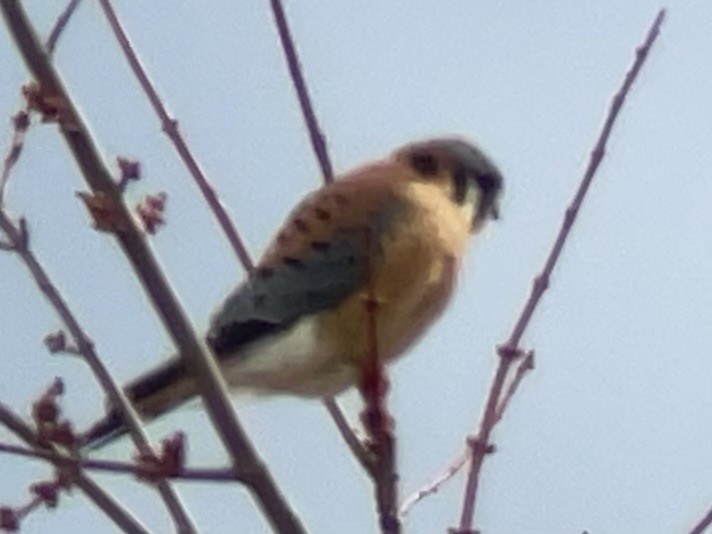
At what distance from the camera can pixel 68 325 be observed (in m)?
3.08

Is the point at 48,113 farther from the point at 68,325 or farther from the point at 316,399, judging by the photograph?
the point at 316,399

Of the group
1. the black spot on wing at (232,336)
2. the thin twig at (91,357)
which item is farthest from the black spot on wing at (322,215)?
the thin twig at (91,357)

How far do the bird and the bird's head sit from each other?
0.69 feet

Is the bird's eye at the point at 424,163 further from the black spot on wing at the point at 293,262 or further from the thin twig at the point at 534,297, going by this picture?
the thin twig at the point at 534,297

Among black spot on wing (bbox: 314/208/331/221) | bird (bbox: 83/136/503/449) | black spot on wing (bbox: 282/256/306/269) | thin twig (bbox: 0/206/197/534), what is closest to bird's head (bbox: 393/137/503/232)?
bird (bbox: 83/136/503/449)

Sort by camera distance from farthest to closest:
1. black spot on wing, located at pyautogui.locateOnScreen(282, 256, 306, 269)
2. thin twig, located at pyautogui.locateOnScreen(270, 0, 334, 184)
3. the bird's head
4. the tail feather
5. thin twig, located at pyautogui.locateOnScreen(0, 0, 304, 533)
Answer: the bird's head < black spot on wing, located at pyautogui.locateOnScreen(282, 256, 306, 269) < the tail feather < thin twig, located at pyautogui.locateOnScreen(270, 0, 334, 184) < thin twig, located at pyautogui.locateOnScreen(0, 0, 304, 533)

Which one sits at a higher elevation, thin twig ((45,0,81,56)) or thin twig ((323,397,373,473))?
thin twig ((45,0,81,56))

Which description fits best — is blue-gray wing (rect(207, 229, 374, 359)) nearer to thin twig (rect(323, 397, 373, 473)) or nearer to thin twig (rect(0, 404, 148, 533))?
thin twig (rect(323, 397, 373, 473))

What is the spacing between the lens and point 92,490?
9.48 ft

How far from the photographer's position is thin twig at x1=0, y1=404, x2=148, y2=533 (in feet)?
9.37

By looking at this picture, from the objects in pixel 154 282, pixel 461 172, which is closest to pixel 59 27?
pixel 154 282

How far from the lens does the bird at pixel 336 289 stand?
412 centimetres

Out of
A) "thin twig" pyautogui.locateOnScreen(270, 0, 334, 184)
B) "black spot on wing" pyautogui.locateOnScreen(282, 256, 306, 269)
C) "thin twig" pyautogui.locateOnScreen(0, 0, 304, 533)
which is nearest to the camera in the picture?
"thin twig" pyautogui.locateOnScreen(0, 0, 304, 533)

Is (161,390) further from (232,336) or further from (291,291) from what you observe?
(291,291)
